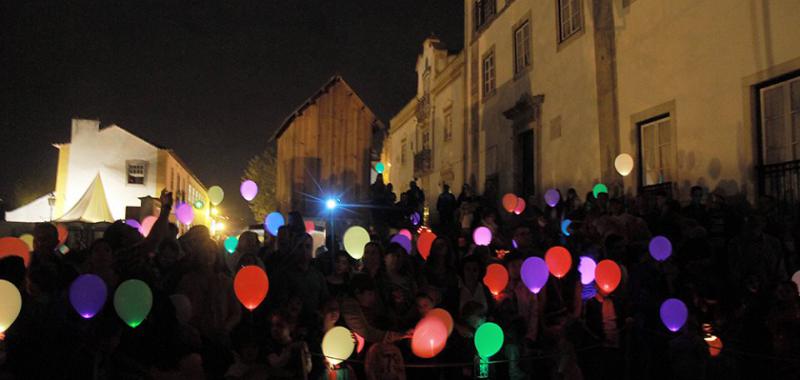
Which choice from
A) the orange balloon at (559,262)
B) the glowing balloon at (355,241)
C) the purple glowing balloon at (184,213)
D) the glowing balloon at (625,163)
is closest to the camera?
the orange balloon at (559,262)

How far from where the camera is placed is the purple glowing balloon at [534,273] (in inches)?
225

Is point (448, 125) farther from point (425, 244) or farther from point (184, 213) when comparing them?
point (425, 244)

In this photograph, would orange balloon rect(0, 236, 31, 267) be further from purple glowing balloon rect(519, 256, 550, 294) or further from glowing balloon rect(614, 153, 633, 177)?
glowing balloon rect(614, 153, 633, 177)

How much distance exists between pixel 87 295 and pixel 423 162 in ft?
68.9

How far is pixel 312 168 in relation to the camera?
2134 centimetres

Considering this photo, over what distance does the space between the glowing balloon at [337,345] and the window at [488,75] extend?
14.4 m

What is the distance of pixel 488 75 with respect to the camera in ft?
61.2

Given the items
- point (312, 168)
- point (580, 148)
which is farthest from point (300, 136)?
point (580, 148)

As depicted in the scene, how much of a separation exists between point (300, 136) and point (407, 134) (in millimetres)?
8959

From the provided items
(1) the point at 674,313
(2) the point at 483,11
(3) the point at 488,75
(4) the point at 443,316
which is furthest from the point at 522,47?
(4) the point at 443,316

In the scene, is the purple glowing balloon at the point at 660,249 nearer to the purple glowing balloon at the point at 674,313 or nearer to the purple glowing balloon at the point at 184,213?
the purple glowing balloon at the point at 674,313

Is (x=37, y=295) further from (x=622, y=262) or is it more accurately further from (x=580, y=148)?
(x=580, y=148)

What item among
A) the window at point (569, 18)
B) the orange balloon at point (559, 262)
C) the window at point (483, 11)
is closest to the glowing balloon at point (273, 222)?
the orange balloon at point (559, 262)

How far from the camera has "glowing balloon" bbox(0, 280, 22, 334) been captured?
4.08m
